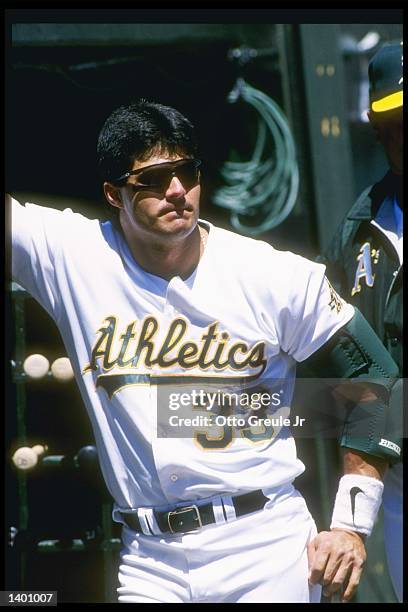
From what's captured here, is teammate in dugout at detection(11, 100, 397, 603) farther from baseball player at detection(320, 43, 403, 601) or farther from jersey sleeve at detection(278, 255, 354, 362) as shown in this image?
baseball player at detection(320, 43, 403, 601)

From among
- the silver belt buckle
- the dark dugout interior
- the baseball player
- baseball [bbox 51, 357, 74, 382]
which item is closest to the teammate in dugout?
the silver belt buckle

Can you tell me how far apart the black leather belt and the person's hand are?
0.22 m

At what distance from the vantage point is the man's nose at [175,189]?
3170mm

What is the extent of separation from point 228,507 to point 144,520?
250mm

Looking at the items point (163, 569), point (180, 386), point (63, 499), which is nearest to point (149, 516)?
point (163, 569)

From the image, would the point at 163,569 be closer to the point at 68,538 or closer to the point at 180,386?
the point at 180,386

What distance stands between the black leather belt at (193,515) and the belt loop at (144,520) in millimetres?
22

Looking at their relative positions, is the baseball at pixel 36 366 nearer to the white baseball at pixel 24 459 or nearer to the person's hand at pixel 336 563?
the white baseball at pixel 24 459

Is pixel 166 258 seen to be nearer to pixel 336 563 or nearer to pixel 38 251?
pixel 38 251

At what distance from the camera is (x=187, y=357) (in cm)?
323

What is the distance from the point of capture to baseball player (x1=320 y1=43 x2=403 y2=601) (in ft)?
11.7

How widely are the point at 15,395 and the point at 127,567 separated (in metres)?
1.15

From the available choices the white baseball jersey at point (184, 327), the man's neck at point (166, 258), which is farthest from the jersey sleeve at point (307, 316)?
the man's neck at point (166, 258)

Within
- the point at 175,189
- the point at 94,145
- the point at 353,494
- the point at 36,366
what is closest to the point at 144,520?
the point at 353,494
